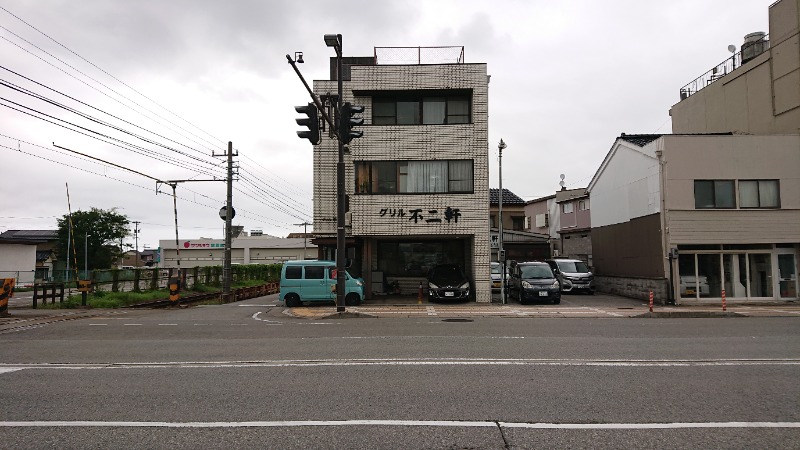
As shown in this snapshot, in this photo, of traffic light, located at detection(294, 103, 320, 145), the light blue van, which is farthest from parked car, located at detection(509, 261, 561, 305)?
traffic light, located at detection(294, 103, 320, 145)

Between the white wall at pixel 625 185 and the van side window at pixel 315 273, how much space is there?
1434 centimetres

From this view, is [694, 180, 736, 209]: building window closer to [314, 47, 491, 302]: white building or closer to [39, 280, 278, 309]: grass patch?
[314, 47, 491, 302]: white building

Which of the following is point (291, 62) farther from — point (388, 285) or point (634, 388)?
point (388, 285)

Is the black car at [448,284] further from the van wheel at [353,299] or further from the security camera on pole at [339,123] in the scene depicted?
the security camera on pole at [339,123]

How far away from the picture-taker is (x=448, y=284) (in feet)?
74.8

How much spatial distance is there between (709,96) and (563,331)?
22.0 m

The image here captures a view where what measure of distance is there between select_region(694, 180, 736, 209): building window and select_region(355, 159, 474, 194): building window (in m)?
9.44

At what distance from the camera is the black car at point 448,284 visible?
22484 millimetres

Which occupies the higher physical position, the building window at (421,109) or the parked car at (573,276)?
the building window at (421,109)

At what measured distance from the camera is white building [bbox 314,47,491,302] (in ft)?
75.4

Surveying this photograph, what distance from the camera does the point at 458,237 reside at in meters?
24.8

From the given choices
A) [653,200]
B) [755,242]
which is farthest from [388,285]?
[755,242]

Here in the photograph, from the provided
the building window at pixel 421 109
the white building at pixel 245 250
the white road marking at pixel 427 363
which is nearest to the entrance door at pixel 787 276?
the building window at pixel 421 109

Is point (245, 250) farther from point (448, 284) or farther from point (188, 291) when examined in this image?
point (448, 284)
